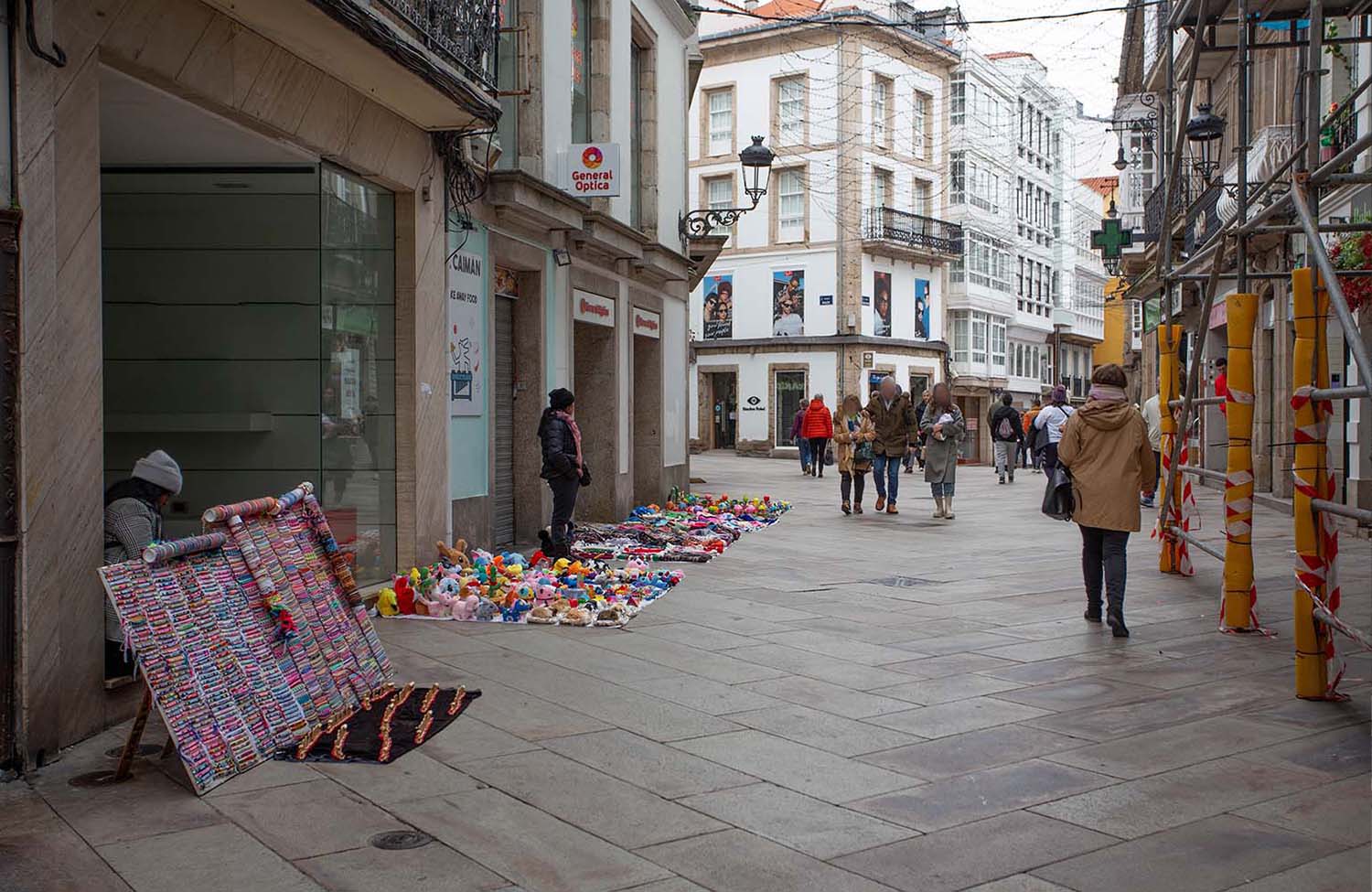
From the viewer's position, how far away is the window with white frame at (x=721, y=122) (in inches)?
1785

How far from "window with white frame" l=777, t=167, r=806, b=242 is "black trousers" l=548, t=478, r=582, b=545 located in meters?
34.9

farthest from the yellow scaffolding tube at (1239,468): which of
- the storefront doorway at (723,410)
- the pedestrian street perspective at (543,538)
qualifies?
the storefront doorway at (723,410)

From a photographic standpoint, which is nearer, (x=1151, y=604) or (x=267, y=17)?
(x=267, y=17)

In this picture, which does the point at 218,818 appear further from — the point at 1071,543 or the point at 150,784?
the point at 1071,543

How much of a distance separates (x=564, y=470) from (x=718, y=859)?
7391 mm

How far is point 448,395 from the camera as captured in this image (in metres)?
10.8

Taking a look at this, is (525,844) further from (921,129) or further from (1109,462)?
(921,129)

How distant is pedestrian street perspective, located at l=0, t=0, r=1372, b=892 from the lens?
14.7 feet

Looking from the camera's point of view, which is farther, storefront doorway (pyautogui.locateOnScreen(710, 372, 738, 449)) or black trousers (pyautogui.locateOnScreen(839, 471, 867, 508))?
storefront doorway (pyautogui.locateOnScreen(710, 372, 738, 449))

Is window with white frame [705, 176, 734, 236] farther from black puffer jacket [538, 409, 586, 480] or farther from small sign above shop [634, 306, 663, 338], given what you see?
black puffer jacket [538, 409, 586, 480]

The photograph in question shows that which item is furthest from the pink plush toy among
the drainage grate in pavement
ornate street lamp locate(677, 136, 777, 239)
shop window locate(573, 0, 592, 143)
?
ornate street lamp locate(677, 136, 777, 239)

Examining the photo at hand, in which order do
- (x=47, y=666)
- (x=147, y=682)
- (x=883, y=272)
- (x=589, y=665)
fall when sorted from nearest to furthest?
(x=147, y=682)
(x=47, y=666)
(x=589, y=665)
(x=883, y=272)

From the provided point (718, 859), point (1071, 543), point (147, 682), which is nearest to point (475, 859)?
point (718, 859)

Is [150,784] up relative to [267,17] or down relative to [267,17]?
down
